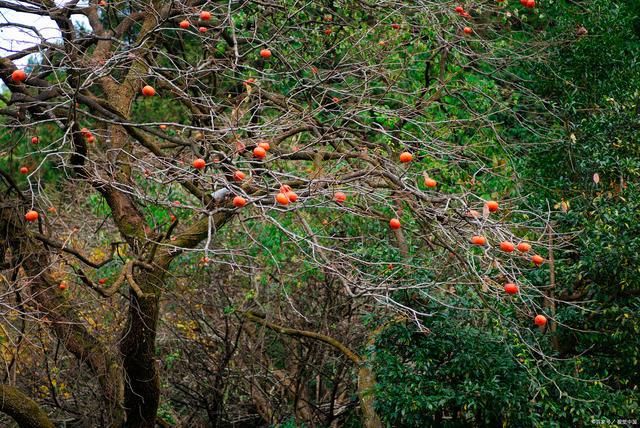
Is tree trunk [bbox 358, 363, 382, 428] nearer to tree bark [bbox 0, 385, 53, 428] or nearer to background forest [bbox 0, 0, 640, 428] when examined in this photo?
background forest [bbox 0, 0, 640, 428]

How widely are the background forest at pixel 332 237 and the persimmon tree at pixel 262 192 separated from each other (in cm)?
3

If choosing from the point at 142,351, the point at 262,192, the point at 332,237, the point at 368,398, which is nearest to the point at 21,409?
the point at 142,351

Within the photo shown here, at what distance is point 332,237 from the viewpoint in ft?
13.7

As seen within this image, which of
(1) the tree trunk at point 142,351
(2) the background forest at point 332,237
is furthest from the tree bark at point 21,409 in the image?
(1) the tree trunk at point 142,351

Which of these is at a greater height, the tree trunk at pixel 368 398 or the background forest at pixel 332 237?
the background forest at pixel 332 237

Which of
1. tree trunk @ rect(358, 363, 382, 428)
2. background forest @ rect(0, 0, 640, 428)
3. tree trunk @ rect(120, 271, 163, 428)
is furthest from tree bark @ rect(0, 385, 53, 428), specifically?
tree trunk @ rect(358, 363, 382, 428)

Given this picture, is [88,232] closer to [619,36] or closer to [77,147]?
[77,147]

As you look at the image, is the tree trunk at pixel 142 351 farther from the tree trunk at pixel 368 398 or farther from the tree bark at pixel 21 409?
the tree trunk at pixel 368 398

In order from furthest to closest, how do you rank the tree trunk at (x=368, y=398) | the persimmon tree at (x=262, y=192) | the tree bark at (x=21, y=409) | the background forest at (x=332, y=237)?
1. the tree trunk at (x=368, y=398)
2. the tree bark at (x=21, y=409)
3. the background forest at (x=332, y=237)
4. the persimmon tree at (x=262, y=192)

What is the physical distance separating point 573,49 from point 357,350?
3256 mm

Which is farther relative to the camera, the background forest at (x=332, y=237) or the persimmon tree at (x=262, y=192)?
the background forest at (x=332, y=237)

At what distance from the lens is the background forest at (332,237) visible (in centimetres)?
446

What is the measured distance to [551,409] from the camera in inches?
198

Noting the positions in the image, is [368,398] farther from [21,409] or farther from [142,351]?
[21,409]
